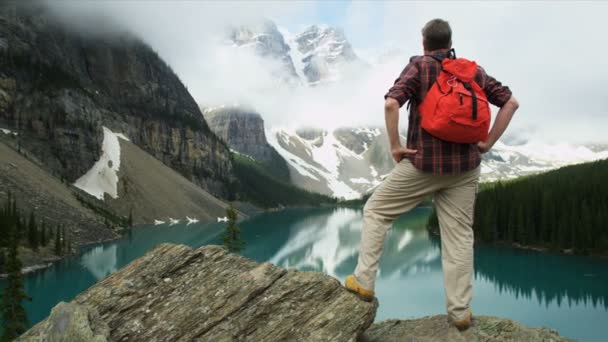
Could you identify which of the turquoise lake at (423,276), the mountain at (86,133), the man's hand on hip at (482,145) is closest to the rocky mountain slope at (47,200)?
the mountain at (86,133)

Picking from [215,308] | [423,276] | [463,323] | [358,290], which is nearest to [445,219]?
[463,323]

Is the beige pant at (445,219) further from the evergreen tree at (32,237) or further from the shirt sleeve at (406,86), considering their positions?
the evergreen tree at (32,237)

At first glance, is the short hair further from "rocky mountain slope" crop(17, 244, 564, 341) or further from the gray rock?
the gray rock

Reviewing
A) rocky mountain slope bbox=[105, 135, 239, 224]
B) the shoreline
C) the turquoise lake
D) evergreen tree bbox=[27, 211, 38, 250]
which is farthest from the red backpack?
rocky mountain slope bbox=[105, 135, 239, 224]

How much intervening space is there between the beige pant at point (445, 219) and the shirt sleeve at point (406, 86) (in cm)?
76

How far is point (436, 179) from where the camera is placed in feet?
16.3

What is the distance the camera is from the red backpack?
4.45 m

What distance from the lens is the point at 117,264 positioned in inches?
1918

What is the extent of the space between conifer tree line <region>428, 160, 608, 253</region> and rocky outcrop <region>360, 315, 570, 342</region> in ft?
219

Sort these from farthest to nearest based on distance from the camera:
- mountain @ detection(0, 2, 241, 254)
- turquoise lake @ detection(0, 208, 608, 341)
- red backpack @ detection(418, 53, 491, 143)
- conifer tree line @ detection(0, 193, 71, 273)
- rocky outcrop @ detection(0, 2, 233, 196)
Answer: rocky outcrop @ detection(0, 2, 233, 196), mountain @ detection(0, 2, 241, 254), conifer tree line @ detection(0, 193, 71, 273), turquoise lake @ detection(0, 208, 608, 341), red backpack @ detection(418, 53, 491, 143)

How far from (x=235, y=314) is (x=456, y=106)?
11.2ft

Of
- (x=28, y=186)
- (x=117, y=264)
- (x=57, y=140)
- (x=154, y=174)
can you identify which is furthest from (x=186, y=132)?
(x=117, y=264)

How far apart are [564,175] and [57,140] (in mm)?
106986

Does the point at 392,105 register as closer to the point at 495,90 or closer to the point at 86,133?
the point at 495,90
